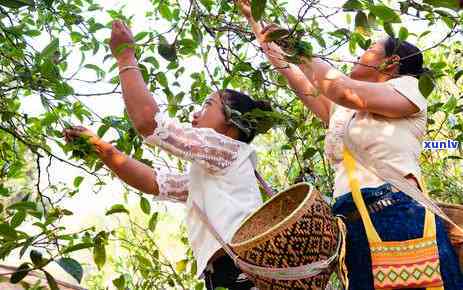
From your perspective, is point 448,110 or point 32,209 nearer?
point 32,209

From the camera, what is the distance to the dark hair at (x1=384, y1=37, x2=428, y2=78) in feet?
5.63

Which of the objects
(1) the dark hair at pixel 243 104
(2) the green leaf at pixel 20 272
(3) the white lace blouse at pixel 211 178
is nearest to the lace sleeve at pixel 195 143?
(3) the white lace blouse at pixel 211 178

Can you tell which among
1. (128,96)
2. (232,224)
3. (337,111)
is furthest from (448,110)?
(128,96)

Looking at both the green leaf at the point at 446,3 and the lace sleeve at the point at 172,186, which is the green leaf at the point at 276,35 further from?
the lace sleeve at the point at 172,186

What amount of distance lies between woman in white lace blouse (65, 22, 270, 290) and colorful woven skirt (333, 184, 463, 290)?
25 centimetres

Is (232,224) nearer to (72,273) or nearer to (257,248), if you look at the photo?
(257,248)

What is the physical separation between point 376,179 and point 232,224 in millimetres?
363

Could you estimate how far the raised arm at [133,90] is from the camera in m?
Result: 1.55

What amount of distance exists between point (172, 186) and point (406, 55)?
2.36 ft

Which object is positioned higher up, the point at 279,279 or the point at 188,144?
the point at 188,144

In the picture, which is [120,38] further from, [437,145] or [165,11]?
[437,145]

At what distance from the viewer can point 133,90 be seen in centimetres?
155

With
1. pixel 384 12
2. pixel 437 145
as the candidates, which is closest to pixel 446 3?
pixel 384 12

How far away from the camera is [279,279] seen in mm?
1303
